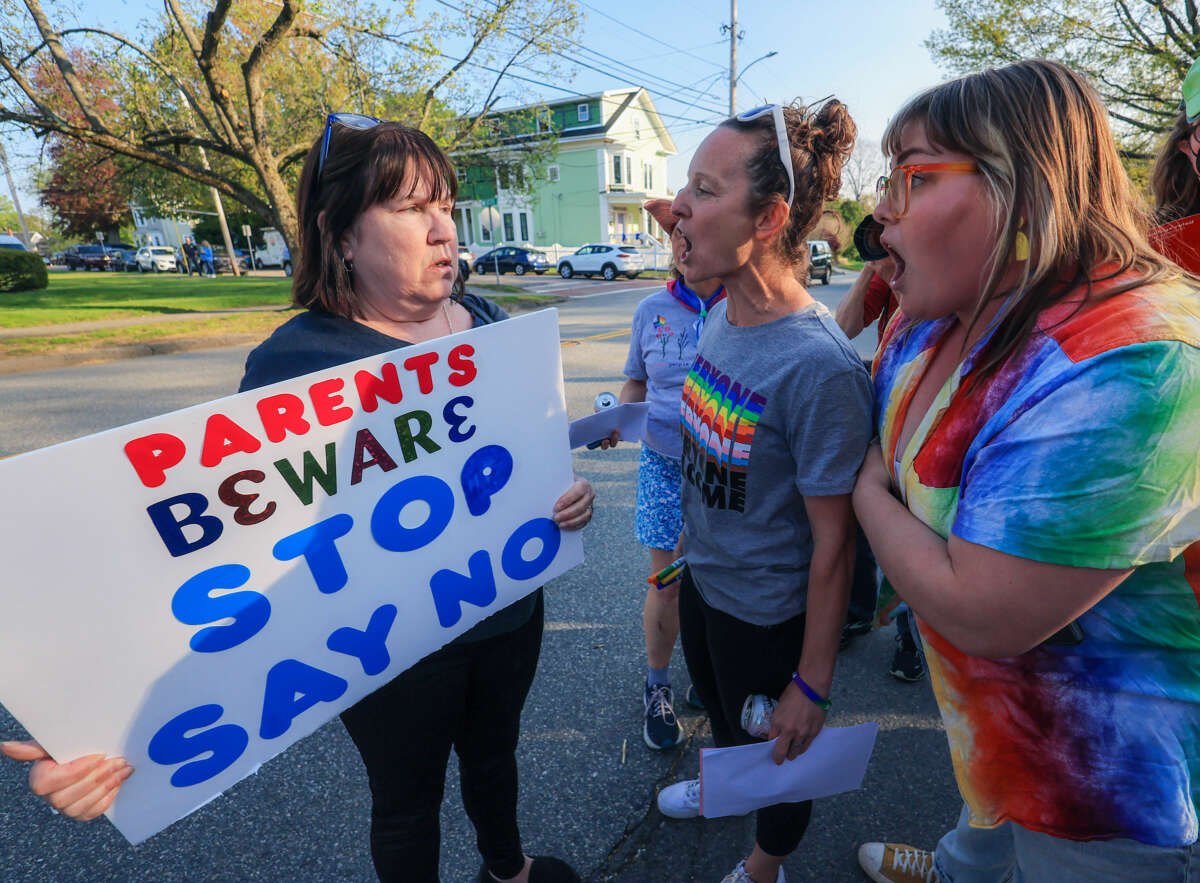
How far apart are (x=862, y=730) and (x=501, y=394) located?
1.19 m

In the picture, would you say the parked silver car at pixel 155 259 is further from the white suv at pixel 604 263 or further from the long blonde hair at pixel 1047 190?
the long blonde hair at pixel 1047 190

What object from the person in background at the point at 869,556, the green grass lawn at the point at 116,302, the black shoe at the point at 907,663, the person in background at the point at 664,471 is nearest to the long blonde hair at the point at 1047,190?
the person in background at the point at 869,556

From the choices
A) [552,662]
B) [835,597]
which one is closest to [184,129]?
[552,662]

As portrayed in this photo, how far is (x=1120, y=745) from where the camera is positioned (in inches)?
38.3

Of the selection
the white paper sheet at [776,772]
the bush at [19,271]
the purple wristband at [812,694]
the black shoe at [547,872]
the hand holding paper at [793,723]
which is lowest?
the black shoe at [547,872]

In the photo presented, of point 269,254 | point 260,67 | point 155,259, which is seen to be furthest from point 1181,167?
point 269,254

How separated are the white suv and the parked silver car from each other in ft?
87.4

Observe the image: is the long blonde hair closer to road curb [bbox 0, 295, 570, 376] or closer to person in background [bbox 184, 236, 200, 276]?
road curb [bbox 0, 295, 570, 376]

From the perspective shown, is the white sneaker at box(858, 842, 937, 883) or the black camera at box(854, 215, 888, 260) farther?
the white sneaker at box(858, 842, 937, 883)

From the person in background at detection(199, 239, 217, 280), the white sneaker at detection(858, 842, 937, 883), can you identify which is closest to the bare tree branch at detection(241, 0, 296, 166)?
the white sneaker at detection(858, 842, 937, 883)

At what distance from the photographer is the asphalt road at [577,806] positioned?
1.90 meters

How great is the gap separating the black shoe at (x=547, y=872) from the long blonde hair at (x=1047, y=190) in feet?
5.66

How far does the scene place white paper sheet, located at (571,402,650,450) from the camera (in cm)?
182

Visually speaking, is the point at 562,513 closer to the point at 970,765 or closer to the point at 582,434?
the point at 582,434
